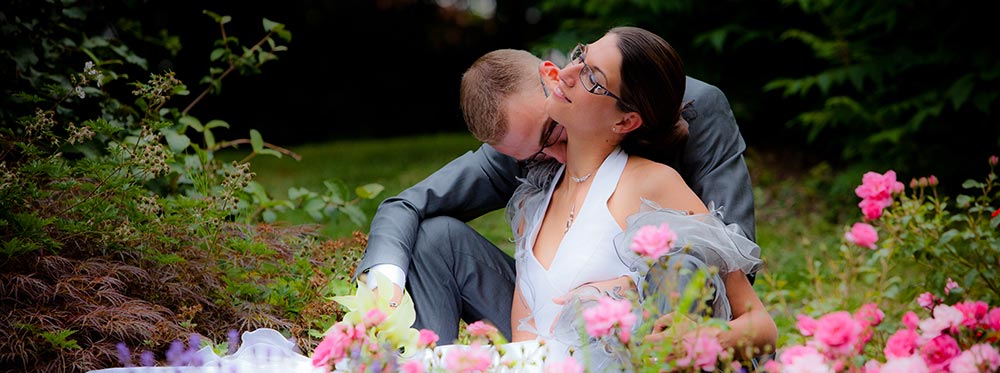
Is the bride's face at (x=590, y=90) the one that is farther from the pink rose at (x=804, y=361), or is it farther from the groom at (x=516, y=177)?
the pink rose at (x=804, y=361)

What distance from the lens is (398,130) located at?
13117mm

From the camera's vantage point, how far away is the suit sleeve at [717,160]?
8.51ft

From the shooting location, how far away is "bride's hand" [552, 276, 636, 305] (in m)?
2.31

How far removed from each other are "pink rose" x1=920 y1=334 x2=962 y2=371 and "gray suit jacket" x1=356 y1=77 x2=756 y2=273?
707 mm

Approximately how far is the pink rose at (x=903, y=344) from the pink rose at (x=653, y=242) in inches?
20.3

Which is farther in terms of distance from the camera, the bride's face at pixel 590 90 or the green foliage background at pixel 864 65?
the green foliage background at pixel 864 65

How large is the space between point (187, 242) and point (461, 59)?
10272mm

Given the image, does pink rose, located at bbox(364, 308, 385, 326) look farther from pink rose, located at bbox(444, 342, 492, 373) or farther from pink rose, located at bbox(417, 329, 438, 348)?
pink rose, located at bbox(444, 342, 492, 373)

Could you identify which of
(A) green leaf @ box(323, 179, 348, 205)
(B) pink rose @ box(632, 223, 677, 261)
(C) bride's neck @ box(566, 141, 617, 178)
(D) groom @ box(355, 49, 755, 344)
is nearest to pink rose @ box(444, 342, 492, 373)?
(B) pink rose @ box(632, 223, 677, 261)

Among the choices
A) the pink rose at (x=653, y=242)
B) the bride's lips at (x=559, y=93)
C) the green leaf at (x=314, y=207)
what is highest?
the pink rose at (x=653, y=242)

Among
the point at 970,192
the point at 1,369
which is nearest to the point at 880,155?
the point at 970,192

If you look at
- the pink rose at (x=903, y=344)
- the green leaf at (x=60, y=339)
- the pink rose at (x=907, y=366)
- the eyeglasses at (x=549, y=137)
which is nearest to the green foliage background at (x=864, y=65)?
the eyeglasses at (x=549, y=137)

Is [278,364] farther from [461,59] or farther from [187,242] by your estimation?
[461,59]

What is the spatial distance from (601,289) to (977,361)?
91cm
